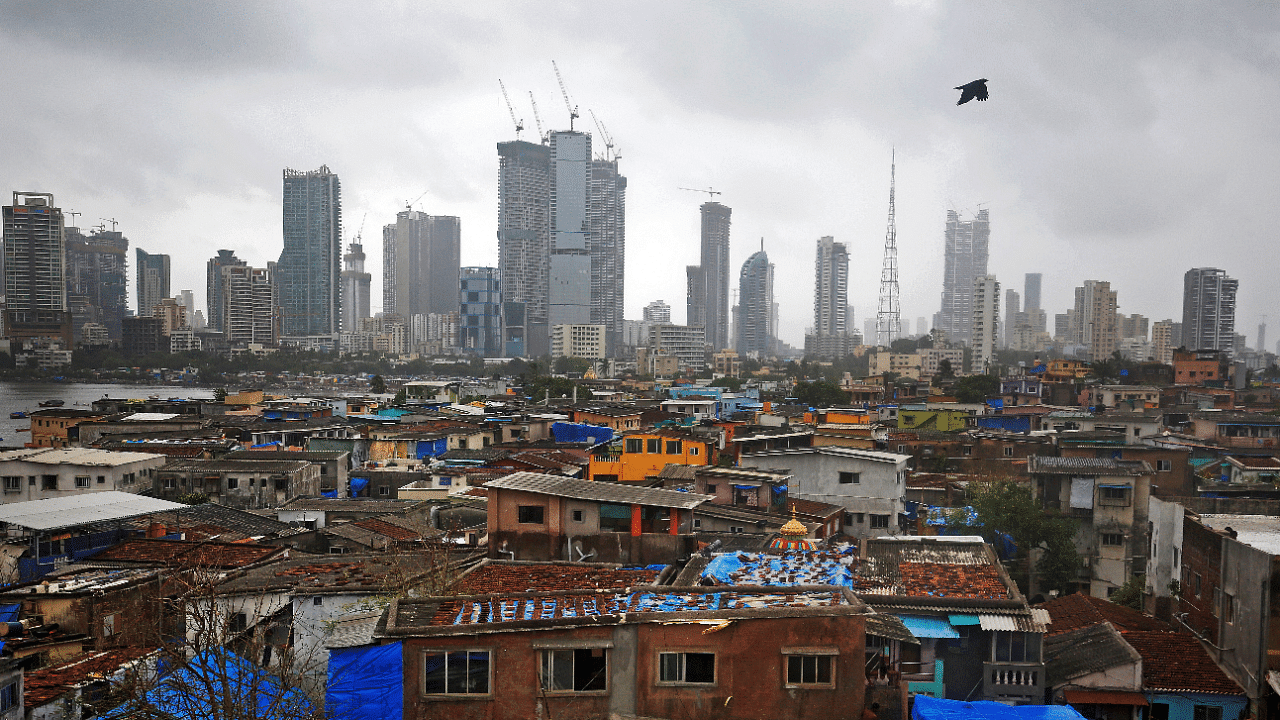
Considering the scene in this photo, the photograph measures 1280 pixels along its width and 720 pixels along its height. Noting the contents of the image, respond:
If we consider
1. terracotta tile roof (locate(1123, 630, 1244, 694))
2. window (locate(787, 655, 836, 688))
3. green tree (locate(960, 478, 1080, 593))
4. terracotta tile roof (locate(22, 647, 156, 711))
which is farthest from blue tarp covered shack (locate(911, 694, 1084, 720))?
green tree (locate(960, 478, 1080, 593))

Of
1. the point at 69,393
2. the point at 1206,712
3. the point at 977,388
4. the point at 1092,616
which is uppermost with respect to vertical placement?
the point at 977,388

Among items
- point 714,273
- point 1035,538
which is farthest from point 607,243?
point 1035,538

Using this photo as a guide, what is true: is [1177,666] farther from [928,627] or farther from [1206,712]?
[928,627]

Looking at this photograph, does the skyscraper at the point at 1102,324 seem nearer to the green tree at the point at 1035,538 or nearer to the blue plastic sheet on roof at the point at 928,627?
the green tree at the point at 1035,538

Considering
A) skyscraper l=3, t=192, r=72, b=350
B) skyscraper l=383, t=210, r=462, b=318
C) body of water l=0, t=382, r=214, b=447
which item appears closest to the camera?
body of water l=0, t=382, r=214, b=447

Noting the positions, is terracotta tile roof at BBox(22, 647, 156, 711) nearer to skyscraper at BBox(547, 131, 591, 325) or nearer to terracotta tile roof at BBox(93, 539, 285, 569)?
terracotta tile roof at BBox(93, 539, 285, 569)

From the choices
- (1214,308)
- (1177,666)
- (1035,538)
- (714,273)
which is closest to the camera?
(1177,666)

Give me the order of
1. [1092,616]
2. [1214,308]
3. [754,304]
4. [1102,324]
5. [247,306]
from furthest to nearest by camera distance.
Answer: [754,304]
[247,306]
[1102,324]
[1214,308]
[1092,616]

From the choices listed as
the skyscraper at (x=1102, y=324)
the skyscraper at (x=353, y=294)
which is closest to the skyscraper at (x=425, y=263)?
the skyscraper at (x=353, y=294)
